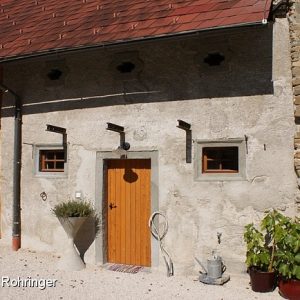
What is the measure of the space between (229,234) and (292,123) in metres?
2.06

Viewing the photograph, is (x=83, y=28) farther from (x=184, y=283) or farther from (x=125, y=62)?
(x=184, y=283)

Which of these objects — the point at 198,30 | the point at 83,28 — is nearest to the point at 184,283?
the point at 198,30

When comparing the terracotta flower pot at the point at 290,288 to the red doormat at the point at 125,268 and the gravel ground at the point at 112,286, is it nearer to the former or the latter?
the gravel ground at the point at 112,286

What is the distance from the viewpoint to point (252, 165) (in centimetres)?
669

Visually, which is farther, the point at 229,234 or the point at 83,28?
the point at 83,28

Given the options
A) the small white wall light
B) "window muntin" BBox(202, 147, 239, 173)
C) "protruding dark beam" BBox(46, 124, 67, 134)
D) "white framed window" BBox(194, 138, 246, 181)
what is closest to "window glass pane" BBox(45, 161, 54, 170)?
"protruding dark beam" BBox(46, 124, 67, 134)

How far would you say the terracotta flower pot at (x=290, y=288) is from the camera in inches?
225

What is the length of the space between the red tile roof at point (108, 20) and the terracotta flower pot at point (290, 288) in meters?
3.79

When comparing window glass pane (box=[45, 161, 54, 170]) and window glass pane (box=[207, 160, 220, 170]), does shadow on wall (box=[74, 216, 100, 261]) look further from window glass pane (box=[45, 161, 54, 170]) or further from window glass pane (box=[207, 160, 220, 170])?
window glass pane (box=[207, 160, 220, 170])

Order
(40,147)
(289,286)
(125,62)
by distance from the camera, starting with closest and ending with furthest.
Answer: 1. (289,286)
2. (125,62)
3. (40,147)

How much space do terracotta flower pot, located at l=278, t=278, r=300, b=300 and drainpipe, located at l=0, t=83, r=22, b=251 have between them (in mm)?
5281

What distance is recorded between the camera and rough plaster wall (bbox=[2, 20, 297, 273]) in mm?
6602

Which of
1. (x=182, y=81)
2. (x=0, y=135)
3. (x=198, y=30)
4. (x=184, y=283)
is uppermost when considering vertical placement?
(x=198, y=30)

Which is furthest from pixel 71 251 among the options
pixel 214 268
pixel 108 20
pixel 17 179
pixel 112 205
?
pixel 108 20
